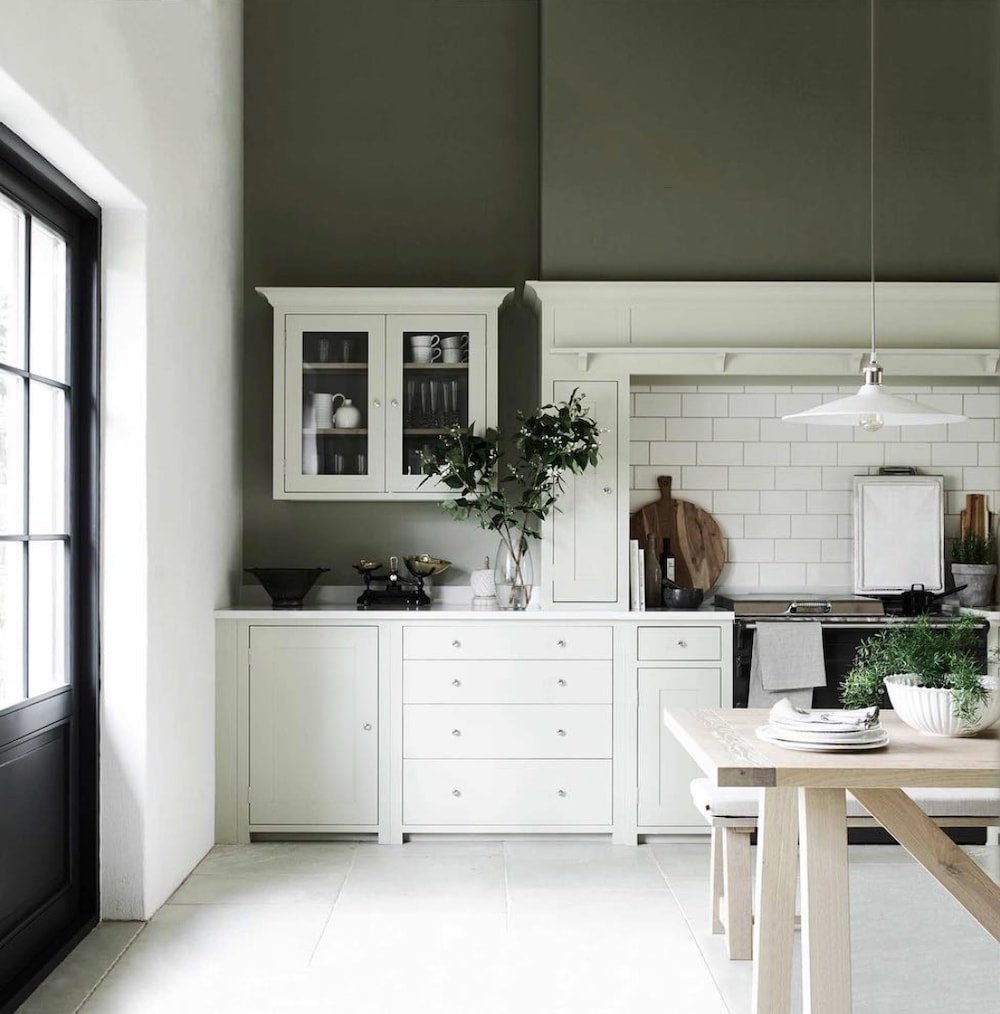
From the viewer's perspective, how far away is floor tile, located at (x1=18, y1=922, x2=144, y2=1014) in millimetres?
3088

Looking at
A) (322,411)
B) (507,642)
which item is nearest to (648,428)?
(507,642)

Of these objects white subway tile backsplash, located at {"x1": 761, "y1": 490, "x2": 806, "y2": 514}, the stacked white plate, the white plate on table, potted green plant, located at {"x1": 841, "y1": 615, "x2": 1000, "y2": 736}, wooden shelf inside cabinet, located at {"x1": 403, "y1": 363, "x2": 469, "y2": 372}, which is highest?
wooden shelf inside cabinet, located at {"x1": 403, "y1": 363, "x2": 469, "y2": 372}

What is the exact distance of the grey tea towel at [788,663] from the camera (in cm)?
453

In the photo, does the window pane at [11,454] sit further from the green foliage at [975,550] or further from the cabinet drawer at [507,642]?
the green foliage at [975,550]

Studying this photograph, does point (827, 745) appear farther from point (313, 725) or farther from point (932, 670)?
point (313, 725)

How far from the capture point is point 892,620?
182 inches

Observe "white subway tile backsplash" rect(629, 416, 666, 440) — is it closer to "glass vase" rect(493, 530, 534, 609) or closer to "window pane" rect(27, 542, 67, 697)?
"glass vase" rect(493, 530, 534, 609)

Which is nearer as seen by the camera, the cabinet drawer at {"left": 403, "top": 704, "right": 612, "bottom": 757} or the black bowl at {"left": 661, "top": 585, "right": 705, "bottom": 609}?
the cabinet drawer at {"left": 403, "top": 704, "right": 612, "bottom": 757}

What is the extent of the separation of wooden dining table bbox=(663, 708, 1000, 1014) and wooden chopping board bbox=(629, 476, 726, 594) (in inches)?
85.1

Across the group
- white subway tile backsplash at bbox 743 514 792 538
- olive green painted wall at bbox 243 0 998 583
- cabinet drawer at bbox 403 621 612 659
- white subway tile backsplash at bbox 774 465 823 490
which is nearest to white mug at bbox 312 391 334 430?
cabinet drawer at bbox 403 621 612 659

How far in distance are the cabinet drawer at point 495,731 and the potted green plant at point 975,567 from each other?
69.0 inches

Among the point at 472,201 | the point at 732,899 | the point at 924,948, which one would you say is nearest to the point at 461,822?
the point at 732,899

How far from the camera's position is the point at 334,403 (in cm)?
A: 491

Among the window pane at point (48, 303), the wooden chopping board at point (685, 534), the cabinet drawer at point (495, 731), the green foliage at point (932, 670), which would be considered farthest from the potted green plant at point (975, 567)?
the window pane at point (48, 303)
